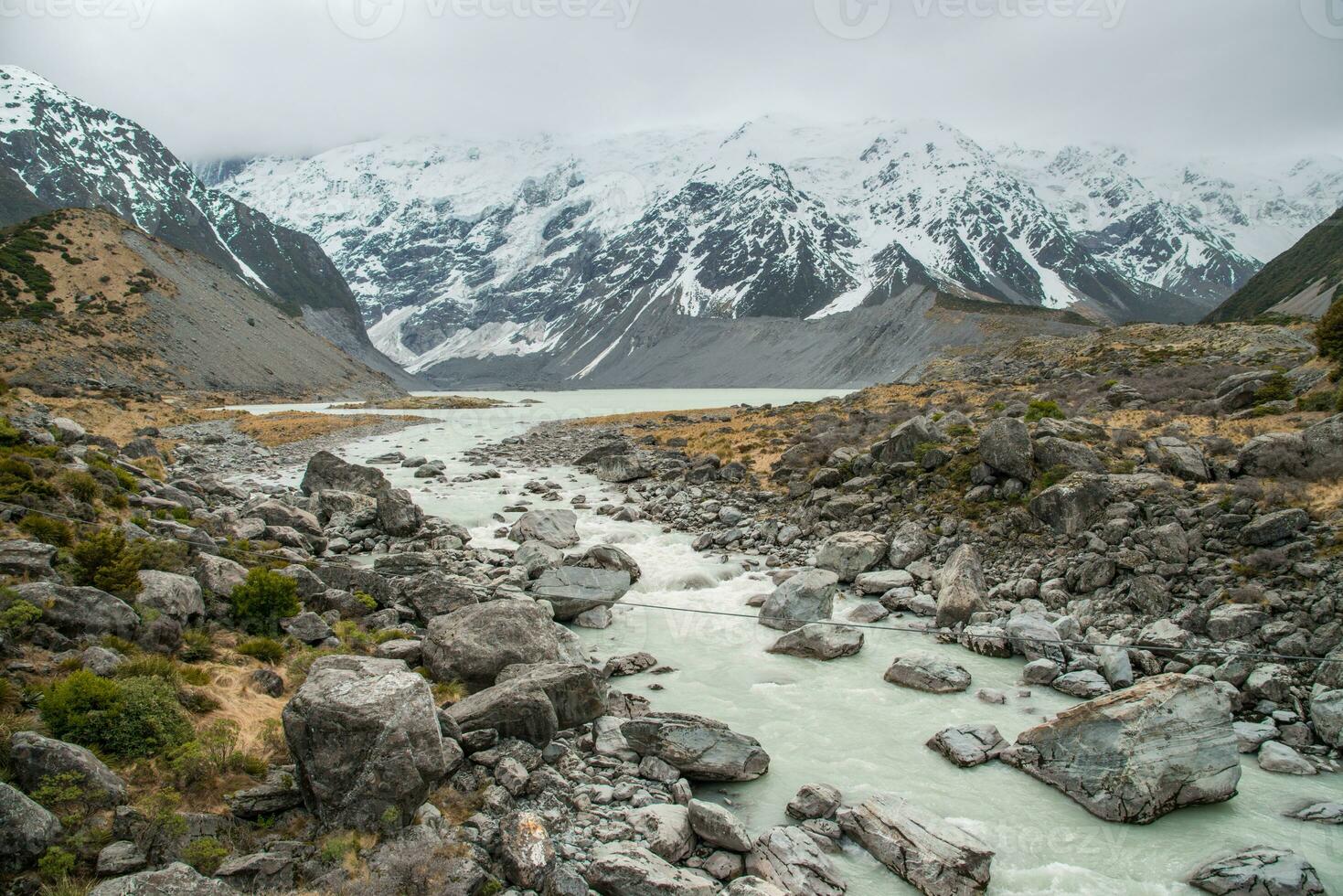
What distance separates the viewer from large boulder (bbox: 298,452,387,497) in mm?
28172

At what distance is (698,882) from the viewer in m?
7.65

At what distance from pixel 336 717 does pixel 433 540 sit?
1458 cm

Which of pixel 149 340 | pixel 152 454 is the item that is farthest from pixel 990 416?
pixel 149 340

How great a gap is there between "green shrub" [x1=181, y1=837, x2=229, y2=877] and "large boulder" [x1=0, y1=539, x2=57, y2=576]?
21.2 feet

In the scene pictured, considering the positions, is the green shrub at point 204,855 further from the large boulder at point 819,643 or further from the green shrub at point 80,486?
the green shrub at point 80,486

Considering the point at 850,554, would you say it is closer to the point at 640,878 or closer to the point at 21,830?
the point at 640,878

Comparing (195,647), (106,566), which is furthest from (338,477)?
(195,647)

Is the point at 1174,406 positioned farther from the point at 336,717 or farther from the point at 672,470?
the point at 336,717

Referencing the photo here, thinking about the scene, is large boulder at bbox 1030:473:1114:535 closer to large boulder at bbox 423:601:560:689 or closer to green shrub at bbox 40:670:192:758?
large boulder at bbox 423:601:560:689

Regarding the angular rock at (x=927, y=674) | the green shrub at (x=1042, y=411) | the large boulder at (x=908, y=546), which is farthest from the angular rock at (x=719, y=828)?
the green shrub at (x=1042, y=411)

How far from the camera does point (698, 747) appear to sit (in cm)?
1027

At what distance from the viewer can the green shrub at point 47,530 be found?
12.2 m

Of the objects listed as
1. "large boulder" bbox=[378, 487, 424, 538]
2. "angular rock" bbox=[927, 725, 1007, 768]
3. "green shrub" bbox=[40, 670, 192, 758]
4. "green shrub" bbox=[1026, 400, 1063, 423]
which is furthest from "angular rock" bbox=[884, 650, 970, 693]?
"green shrub" bbox=[1026, 400, 1063, 423]

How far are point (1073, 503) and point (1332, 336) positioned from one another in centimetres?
1656
